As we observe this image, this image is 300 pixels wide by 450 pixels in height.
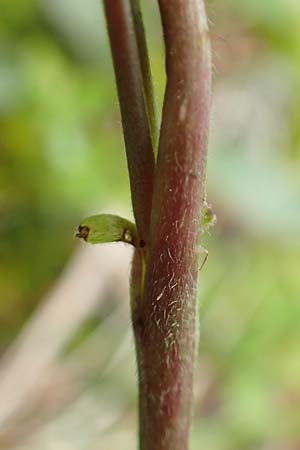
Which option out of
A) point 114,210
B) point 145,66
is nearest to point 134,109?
point 145,66

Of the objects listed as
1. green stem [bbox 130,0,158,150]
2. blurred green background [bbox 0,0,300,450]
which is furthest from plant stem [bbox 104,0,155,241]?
blurred green background [bbox 0,0,300,450]

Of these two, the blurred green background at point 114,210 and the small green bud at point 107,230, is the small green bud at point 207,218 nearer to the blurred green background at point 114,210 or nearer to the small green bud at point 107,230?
the small green bud at point 107,230

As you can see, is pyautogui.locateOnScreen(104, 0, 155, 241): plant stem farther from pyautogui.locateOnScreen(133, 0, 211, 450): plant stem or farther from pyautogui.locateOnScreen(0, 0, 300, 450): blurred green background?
pyautogui.locateOnScreen(0, 0, 300, 450): blurred green background

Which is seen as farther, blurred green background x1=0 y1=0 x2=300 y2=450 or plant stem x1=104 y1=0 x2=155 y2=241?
blurred green background x1=0 y1=0 x2=300 y2=450

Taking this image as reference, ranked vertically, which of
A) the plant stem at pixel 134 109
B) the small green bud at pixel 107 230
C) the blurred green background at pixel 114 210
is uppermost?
the plant stem at pixel 134 109

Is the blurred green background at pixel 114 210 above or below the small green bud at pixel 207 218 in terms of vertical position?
below

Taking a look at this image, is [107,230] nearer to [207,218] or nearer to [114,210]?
[207,218]

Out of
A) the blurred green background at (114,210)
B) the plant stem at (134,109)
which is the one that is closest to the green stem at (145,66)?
the plant stem at (134,109)

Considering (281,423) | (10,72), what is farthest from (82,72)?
(281,423)
